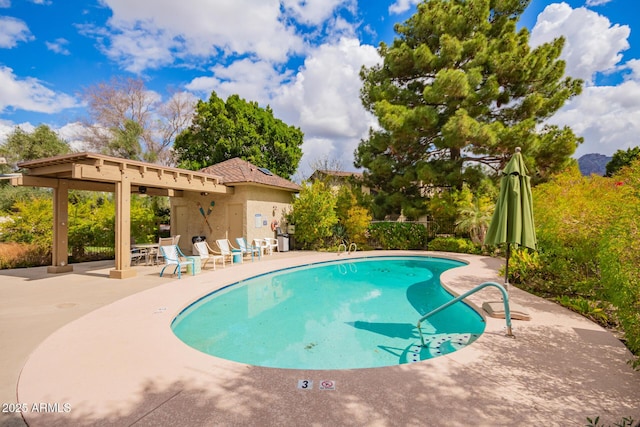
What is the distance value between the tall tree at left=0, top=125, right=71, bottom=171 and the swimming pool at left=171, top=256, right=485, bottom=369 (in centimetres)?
2266

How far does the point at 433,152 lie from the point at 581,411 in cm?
1779

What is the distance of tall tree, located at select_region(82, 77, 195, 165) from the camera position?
24.4 m

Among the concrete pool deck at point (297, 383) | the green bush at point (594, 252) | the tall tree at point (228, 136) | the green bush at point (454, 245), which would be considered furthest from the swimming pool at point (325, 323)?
the tall tree at point (228, 136)

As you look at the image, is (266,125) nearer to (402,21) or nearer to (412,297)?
(402,21)

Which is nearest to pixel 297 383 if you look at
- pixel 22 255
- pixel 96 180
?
pixel 96 180

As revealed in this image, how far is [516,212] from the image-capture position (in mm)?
5395

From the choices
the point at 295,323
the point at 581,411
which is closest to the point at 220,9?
the point at 295,323

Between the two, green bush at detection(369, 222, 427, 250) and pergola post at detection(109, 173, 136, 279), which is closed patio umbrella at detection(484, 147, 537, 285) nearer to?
pergola post at detection(109, 173, 136, 279)

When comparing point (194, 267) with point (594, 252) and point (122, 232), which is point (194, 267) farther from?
point (594, 252)

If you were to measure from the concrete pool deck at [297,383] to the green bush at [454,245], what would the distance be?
10124mm

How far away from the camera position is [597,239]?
574 cm

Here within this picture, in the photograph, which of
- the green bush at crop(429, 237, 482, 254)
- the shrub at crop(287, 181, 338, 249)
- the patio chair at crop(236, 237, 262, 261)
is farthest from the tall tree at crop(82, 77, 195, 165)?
the green bush at crop(429, 237, 482, 254)

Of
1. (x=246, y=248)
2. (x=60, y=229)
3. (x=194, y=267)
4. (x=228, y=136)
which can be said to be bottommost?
(x=194, y=267)

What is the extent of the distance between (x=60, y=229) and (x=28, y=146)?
1786cm
